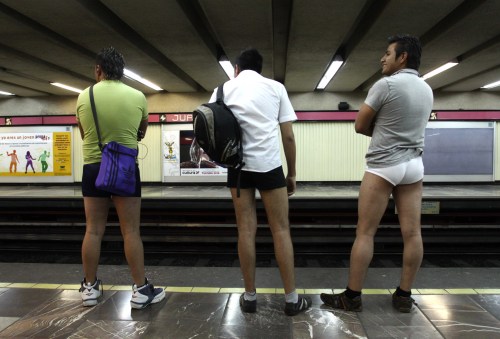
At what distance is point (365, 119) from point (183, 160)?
831 cm

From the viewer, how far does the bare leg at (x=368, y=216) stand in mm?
2043

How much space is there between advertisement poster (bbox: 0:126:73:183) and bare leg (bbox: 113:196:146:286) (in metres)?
9.18

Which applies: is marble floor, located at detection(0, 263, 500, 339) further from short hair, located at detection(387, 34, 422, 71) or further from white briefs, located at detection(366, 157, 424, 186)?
short hair, located at detection(387, 34, 422, 71)

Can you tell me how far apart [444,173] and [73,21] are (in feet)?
32.1

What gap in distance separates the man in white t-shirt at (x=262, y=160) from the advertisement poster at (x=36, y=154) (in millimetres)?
9662

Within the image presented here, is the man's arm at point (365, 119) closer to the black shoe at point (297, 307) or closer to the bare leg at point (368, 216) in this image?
the bare leg at point (368, 216)

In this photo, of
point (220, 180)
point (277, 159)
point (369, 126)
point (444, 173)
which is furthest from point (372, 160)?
point (444, 173)

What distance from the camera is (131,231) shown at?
7.22ft

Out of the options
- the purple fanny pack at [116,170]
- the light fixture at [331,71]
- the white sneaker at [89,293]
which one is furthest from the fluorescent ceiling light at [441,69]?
the white sneaker at [89,293]

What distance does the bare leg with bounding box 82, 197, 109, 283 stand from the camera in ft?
7.20

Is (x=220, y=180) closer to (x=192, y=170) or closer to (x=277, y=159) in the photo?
(x=192, y=170)

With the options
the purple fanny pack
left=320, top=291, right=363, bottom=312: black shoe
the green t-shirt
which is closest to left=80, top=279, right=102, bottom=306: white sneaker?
the purple fanny pack

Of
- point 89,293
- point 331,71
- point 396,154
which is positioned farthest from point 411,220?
point 331,71

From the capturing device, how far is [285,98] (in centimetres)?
208
